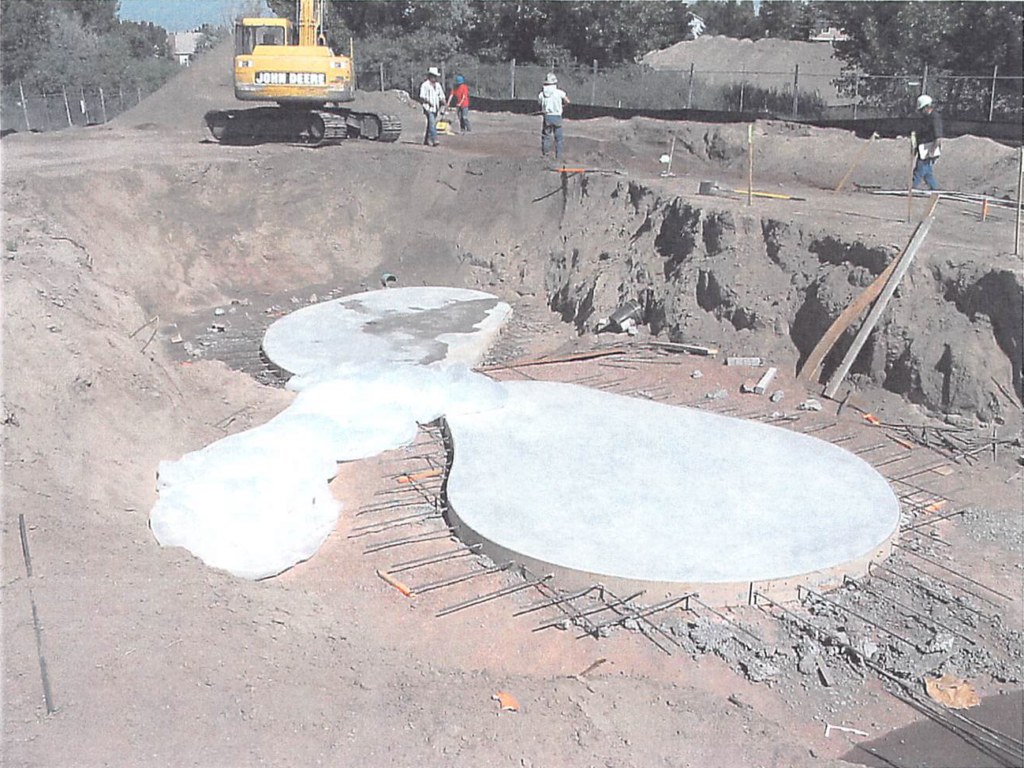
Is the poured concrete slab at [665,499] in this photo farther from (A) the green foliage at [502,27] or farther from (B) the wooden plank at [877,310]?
(A) the green foliage at [502,27]

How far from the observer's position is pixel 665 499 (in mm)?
7957

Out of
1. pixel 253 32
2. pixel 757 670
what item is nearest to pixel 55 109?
pixel 253 32

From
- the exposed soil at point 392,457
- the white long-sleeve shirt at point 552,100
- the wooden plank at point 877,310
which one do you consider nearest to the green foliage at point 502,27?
the exposed soil at point 392,457

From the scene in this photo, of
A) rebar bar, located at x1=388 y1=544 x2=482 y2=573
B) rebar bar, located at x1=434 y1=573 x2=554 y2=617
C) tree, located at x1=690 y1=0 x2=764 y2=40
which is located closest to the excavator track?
rebar bar, located at x1=388 y1=544 x2=482 y2=573

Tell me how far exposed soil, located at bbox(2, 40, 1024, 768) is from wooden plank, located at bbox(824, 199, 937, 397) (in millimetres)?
151

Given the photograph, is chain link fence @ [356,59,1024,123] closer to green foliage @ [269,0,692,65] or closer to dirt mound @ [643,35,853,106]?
green foliage @ [269,0,692,65]

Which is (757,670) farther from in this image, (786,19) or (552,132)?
(786,19)

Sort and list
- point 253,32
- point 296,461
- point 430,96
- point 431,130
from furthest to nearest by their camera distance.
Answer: point 431,130 < point 430,96 < point 253,32 < point 296,461

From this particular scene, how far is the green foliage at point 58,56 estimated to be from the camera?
112ft

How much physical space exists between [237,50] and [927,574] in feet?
52.8

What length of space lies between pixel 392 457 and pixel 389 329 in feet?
12.8

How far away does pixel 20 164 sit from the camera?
54.8 feet

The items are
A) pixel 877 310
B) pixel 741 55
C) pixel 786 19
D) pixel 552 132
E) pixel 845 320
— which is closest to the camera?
pixel 877 310

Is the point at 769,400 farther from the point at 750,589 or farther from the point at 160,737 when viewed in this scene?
the point at 160,737
